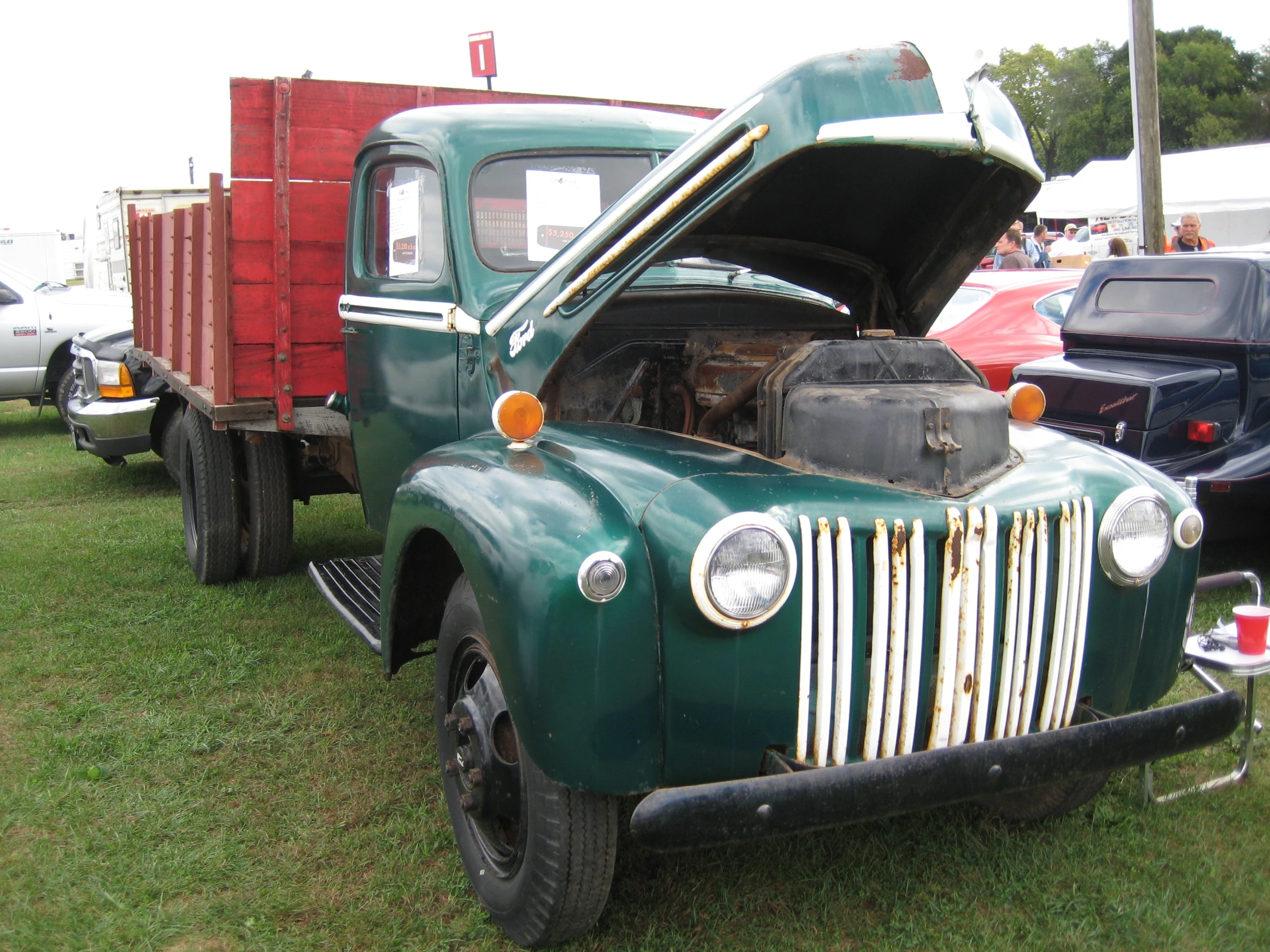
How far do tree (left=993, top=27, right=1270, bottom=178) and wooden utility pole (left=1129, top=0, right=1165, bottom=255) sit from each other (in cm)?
3861

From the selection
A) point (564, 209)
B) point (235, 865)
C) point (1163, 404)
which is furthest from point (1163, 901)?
point (1163, 404)

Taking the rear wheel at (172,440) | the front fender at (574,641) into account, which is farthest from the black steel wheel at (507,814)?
the rear wheel at (172,440)

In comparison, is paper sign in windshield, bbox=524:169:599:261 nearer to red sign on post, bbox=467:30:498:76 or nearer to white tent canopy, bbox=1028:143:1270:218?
red sign on post, bbox=467:30:498:76

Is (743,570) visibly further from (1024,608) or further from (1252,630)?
(1252,630)

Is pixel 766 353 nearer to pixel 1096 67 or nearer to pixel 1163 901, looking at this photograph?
pixel 1163 901

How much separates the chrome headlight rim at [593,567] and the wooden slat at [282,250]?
282 centimetres

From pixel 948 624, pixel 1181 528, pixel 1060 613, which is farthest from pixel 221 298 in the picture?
pixel 1181 528

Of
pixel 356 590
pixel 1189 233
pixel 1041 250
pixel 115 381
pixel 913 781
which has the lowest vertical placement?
pixel 356 590

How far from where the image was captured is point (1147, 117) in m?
9.20

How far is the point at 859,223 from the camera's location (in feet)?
9.68

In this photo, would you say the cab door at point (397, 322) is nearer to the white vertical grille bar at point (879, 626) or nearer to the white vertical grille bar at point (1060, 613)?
the white vertical grille bar at point (879, 626)

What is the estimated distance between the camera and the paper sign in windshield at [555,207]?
3.43 m

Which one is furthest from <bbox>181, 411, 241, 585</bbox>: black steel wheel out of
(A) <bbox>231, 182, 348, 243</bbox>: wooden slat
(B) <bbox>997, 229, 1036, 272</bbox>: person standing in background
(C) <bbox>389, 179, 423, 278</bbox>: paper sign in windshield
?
(B) <bbox>997, 229, 1036, 272</bbox>: person standing in background

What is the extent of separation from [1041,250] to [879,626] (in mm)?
13725
